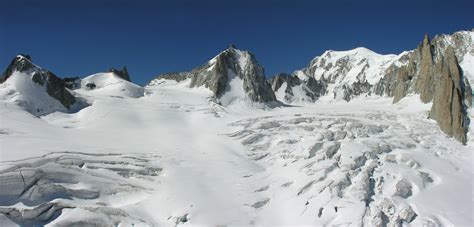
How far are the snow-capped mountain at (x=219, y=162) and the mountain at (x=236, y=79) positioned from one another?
7.22m

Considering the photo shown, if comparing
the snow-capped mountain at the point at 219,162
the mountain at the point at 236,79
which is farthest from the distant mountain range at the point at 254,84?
the snow-capped mountain at the point at 219,162

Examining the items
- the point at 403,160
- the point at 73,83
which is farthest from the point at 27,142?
the point at 73,83

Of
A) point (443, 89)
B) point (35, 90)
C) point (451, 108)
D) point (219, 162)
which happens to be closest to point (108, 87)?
point (35, 90)

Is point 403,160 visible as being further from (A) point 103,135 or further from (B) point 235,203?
(A) point 103,135

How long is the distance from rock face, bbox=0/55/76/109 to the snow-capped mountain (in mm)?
160

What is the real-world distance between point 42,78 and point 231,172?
30.6 meters

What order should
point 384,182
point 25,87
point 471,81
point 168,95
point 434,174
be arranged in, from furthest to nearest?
point 471,81
point 168,95
point 25,87
point 434,174
point 384,182

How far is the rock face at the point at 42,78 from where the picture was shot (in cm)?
5512

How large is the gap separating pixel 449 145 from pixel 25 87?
149 feet

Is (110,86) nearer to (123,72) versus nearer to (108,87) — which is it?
(108,87)

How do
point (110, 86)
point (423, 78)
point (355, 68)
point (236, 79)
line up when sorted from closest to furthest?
point (110, 86) → point (423, 78) → point (236, 79) → point (355, 68)

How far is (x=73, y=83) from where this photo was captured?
71.9 metres

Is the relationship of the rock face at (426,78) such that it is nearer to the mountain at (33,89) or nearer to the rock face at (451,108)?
Result: the rock face at (451,108)

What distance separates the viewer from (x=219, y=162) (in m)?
38.9
